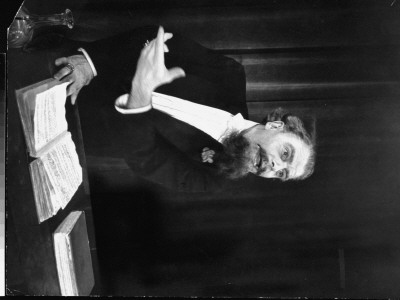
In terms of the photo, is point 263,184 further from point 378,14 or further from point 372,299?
point 378,14

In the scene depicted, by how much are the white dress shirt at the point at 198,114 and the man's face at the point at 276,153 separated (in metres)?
0.07

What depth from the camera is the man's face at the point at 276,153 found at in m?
2.01

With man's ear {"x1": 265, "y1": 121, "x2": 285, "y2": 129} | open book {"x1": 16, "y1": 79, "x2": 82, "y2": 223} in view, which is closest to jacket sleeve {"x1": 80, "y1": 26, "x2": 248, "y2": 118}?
man's ear {"x1": 265, "y1": 121, "x2": 285, "y2": 129}

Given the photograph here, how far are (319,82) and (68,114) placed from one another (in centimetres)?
113

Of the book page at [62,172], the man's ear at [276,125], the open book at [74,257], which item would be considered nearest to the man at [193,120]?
the man's ear at [276,125]

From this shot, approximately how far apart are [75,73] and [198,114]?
23.5 inches

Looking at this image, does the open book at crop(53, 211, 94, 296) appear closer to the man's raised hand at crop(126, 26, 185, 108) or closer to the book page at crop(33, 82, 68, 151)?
the book page at crop(33, 82, 68, 151)

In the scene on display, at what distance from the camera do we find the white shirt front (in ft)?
6.68

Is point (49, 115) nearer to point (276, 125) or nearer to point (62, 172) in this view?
point (62, 172)

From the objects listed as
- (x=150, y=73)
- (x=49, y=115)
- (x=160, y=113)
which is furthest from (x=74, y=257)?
(x=150, y=73)

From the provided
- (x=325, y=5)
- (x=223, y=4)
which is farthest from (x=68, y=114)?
(x=325, y=5)

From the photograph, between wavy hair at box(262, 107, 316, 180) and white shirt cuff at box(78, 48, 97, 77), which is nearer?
wavy hair at box(262, 107, 316, 180)

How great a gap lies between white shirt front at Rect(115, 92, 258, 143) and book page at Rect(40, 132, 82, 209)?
0.32m

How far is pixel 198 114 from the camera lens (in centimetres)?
206
